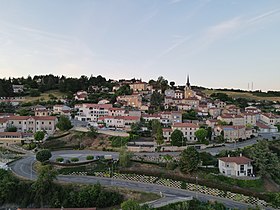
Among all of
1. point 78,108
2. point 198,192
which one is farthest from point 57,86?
point 198,192

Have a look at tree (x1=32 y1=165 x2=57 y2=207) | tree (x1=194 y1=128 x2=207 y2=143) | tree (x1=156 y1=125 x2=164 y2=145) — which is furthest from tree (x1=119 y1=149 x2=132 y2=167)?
tree (x1=194 y1=128 x2=207 y2=143)

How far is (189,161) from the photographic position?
29.3m

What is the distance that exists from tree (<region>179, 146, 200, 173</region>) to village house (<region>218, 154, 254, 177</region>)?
10.2ft

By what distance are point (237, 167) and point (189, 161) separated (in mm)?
5259

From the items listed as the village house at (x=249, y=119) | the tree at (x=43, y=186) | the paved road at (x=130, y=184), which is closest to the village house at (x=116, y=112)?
the paved road at (x=130, y=184)

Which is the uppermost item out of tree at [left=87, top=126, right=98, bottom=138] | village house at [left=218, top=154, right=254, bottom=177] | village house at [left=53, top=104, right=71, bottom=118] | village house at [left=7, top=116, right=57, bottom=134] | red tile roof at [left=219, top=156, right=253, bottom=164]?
village house at [left=53, top=104, right=71, bottom=118]

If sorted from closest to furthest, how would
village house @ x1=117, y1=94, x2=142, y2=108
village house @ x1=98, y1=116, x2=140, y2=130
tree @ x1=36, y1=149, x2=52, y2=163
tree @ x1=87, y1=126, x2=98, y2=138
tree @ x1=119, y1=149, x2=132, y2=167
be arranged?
tree @ x1=119, y1=149, x2=132, y2=167, tree @ x1=36, y1=149, x2=52, y2=163, tree @ x1=87, y1=126, x2=98, y2=138, village house @ x1=98, y1=116, x2=140, y2=130, village house @ x1=117, y1=94, x2=142, y2=108

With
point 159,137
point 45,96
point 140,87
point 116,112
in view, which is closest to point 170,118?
point 116,112

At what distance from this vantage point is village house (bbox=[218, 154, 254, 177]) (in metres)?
29.4

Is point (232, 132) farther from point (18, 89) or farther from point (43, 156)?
point (18, 89)

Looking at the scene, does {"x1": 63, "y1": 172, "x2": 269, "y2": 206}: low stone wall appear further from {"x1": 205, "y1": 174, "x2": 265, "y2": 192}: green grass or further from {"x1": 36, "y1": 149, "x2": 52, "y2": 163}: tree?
{"x1": 36, "y1": 149, "x2": 52, "y2": 163}: tree

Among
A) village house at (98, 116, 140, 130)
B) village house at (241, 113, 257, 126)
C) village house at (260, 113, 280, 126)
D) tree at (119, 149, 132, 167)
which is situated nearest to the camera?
tree at (119, 149, 132, 167)

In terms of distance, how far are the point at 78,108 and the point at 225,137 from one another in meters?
31.9

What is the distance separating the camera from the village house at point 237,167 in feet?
96.6
